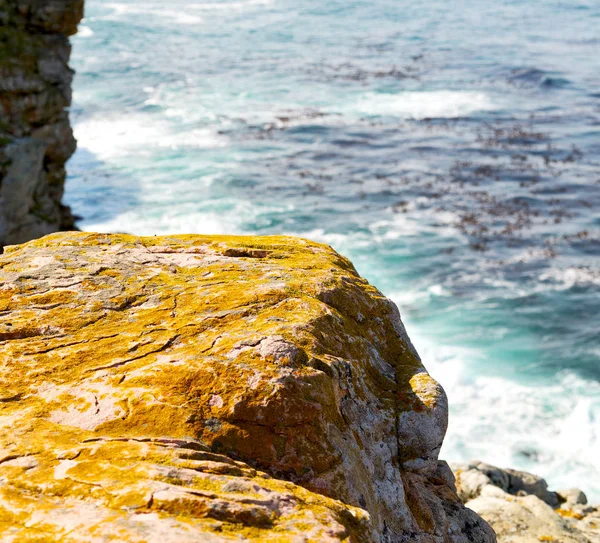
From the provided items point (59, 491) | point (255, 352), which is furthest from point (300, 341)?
point (59, 491)

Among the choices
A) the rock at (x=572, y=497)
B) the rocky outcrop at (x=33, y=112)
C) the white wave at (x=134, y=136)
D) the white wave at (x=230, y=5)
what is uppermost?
the white wave at (x=230, y=5)

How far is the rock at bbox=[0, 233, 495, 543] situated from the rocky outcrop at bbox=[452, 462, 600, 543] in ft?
20.1

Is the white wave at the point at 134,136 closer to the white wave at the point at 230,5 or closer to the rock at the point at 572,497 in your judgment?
the rock at the point at 572,497

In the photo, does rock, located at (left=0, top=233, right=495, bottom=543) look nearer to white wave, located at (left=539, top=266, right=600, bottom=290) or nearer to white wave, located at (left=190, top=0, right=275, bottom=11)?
white wave, located at (left=539, top=266, right=600, bottom=290)

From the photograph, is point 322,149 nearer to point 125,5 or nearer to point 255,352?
point 255,352

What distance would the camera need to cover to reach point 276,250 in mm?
8594

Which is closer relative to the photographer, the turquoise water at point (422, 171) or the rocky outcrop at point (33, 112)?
the turquoise water at point (422, 171)

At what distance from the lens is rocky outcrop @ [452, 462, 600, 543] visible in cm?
1274

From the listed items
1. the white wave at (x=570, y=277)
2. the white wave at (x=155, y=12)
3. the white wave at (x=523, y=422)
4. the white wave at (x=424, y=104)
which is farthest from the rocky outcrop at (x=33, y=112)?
the white wave at (x=155, y=12)

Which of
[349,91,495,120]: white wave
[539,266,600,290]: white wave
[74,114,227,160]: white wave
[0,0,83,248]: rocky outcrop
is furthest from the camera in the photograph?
[349,91,495,120]: white wave

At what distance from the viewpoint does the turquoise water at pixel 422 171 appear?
2389 cm

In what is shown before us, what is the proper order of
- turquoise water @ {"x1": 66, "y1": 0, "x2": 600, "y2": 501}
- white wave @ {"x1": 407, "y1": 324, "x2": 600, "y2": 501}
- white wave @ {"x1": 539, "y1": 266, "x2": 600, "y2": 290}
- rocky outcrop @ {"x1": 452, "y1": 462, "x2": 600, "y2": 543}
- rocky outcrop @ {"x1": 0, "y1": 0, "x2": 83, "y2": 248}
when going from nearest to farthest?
rocky outcrop @ {"x1": 452, "y1": 462, "x2": 600, "y2": 543}, white wave @ {"x1": 407, "y1": 324, "x2": 600, "y2": 501}, turquoise water @ {"x1": 66, "y1": 0, "x2": 600, "y2": 501}, rocky outcrop @ {"x1": 0, "y1": 0, "x2": 83, "y2": 248}, white wave @ {"x1": 539, "y1": 266, "x2": 600, "y2": 290}

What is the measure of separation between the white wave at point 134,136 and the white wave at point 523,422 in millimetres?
31341

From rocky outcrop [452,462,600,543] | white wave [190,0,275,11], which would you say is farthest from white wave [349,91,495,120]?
white wave [190,0,275,11]
